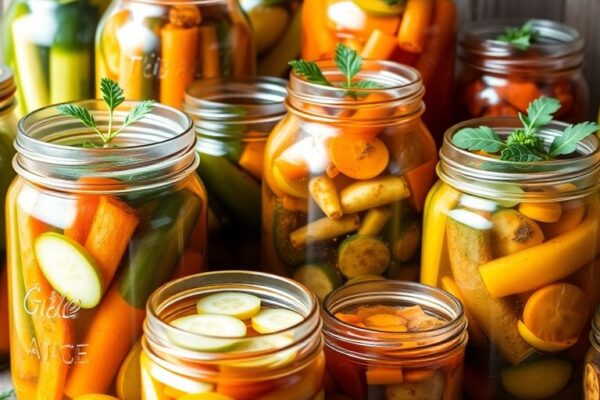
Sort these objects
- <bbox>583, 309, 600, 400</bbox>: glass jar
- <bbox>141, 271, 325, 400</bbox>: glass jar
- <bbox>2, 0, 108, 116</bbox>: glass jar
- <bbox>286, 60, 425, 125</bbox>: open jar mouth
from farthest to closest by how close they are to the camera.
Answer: <bbox>2, 0, 108, 116</bbox>: glass jar < <bbox>286, 60, 425, 125</bbox>: open jar mouth < <bbox>583, 309, 600, 400</bbox>: glass jar < <bbox>141, 271, 325, 400</bbox>: glass jar

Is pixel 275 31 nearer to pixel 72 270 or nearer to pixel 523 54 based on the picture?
pixel 523 54

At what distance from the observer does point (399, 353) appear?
980 millimetres

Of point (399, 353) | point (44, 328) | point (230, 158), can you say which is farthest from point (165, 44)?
point (399, 353)

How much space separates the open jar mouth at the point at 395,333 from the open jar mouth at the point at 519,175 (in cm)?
10

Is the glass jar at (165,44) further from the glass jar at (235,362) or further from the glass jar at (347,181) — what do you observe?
the glass jar at (235,362)

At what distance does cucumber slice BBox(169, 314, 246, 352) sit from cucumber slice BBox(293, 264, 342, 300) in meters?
0.22

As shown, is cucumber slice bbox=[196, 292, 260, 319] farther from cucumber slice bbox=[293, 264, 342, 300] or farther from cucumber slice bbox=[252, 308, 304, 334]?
cucumber slice bbox=[293, 264, 342, 300]

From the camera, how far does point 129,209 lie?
1.03 metres

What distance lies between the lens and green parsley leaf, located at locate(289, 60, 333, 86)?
1146 millimetres

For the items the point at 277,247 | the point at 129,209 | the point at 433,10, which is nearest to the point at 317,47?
the point at 433,10

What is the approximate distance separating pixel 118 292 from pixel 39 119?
192mm

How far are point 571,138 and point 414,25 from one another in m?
0.26

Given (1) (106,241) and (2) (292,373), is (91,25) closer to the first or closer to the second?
(1) (106,241)

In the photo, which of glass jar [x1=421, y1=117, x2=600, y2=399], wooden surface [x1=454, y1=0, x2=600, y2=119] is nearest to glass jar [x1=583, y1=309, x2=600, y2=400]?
glass jar [x1=421, y1=117, x2=600, y2=399]
